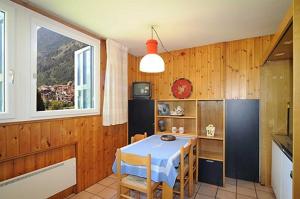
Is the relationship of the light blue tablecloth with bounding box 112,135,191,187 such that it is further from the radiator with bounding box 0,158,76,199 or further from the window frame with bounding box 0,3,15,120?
the window frame with bounding box 0,3,15,120

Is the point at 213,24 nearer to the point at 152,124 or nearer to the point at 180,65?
the point at 180,65

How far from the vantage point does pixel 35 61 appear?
1952mm

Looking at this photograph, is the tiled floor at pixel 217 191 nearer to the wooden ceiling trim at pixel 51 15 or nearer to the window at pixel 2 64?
the window at pixel 2 64

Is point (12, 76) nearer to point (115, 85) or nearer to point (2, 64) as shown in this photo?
point (2, 64)

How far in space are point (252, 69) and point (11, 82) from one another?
323cm

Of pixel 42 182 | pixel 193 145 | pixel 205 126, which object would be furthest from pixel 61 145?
pixel 205 126

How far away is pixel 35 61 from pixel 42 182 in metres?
1.34

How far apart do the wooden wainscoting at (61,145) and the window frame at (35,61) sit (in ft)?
0.32

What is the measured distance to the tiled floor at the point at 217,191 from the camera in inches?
92.0

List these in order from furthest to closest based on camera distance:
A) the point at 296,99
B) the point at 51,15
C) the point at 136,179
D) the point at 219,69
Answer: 1. the point at 219,69
2. the point at 51,15
3. the point at 136,179
4. the point at 296,99

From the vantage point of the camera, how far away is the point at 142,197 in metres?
2.31

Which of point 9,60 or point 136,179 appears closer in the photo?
point 9,60

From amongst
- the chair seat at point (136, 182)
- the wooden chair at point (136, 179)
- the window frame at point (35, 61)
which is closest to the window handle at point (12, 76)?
the window frame at point (35, 61)

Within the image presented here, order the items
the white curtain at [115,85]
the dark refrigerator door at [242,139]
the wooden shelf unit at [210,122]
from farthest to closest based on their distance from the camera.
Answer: the wooden shelf unit at [210,122]
the white curtain at [115,85]
the dark refrigerator door at [242,139]
